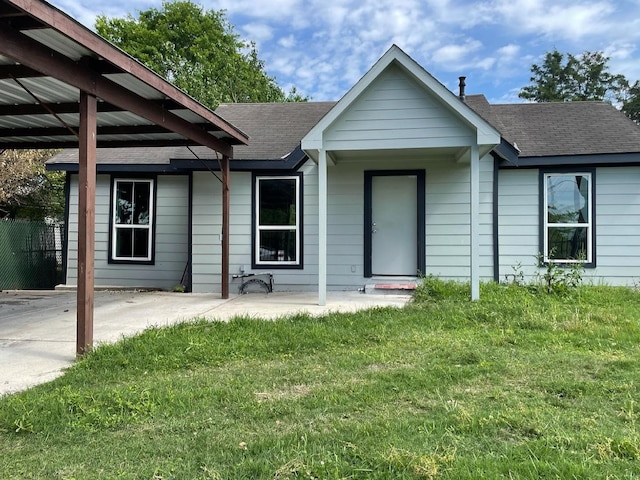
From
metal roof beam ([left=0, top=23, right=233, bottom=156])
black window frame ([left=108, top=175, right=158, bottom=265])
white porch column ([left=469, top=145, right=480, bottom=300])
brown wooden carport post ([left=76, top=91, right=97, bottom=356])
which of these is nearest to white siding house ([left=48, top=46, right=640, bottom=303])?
black window frame ([left=108, top=175, right=158, bottom=265])

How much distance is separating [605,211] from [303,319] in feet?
19.6

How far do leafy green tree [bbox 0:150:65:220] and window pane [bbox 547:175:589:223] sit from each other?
16.3 m

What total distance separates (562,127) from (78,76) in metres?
8.36

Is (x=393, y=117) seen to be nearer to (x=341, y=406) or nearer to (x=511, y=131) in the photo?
(x=511, y=131)

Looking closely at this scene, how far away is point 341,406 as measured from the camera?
284 centimetres

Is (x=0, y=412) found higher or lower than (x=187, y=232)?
lower

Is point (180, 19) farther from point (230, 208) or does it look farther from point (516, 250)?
point (516, 250)

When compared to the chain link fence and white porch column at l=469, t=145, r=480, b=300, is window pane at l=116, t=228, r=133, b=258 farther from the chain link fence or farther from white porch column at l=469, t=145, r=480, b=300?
white porch column at l=469, t=145, r=480, b=300

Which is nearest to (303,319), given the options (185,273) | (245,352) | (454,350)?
(245,352)

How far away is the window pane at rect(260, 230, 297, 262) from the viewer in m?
8.33

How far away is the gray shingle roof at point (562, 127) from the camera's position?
25.2 ft

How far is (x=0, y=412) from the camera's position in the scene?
2.74 m

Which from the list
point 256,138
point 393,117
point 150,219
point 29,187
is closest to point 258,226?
point 256,138

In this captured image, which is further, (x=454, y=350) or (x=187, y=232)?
(x=187, y=232)
